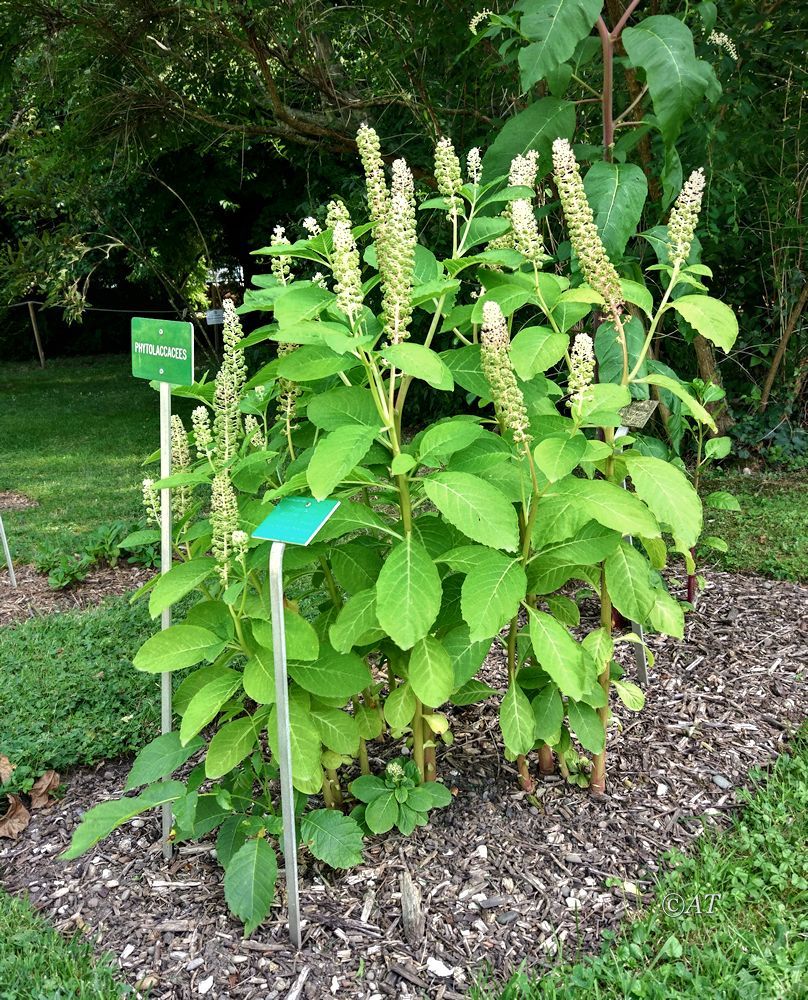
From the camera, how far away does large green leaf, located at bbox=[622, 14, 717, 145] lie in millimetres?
2125

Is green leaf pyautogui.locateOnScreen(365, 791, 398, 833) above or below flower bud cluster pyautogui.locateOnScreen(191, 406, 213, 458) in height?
below

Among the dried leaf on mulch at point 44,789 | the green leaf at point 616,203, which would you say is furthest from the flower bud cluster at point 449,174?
the dried leaf on mulch at point 44,789

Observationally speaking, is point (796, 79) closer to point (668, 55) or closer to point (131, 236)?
point (668, 55)

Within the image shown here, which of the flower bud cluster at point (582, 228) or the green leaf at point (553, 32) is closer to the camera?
the flower bud cluster at point (582, 228)

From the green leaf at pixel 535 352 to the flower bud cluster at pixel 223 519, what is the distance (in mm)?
727

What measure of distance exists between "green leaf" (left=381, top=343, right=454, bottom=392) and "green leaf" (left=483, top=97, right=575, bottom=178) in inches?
40.3

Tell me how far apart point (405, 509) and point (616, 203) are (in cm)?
106

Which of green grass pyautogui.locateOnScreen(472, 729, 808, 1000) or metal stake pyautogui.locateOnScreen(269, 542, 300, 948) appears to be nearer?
metal stake pyautogui.locateOnScreen(269, 542, 300, 948)

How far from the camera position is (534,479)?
1952 millimetres

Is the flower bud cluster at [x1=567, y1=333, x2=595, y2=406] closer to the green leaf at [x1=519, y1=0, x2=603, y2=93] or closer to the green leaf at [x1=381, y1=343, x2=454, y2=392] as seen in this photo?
the green leaf at [x1=381, y1=343, x2=454, y2=392]

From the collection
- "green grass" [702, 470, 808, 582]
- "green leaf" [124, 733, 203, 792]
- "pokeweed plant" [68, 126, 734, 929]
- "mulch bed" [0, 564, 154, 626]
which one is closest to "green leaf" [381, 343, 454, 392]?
"pokeweed plant" [68, 126, 734, 929]

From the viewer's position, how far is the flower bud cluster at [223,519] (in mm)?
1904

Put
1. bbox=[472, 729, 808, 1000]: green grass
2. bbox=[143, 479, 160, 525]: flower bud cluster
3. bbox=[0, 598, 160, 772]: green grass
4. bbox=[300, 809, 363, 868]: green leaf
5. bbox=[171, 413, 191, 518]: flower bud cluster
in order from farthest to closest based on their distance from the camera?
bbox=[0, 598, 160, 772]: green grass
bbox=[171, 413, 191, 518]: flower bud cluster
bbox=[143, 479, 160, 525]: flower bud cluster
bbox=[300, 809, 363, 868]: green leaf
bbox=[472, 729, 808, 1000]: green grass

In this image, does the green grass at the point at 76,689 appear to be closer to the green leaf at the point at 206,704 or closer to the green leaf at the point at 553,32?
the green leaf at the point at 206,704
